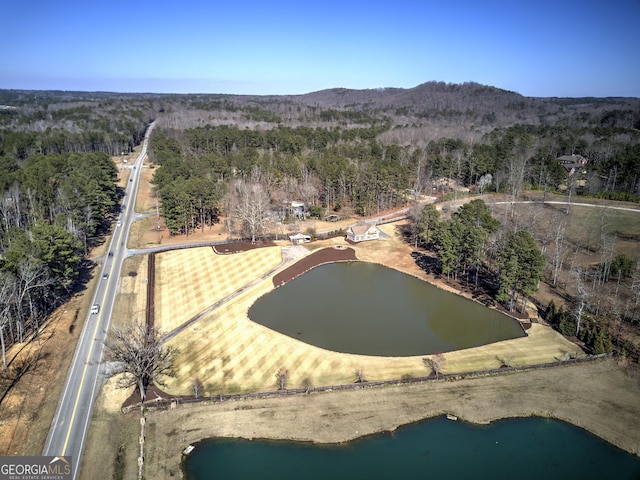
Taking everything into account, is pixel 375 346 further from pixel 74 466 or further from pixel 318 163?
pixel 318 163

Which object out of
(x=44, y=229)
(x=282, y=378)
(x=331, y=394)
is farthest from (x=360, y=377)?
(x=44, y=229)

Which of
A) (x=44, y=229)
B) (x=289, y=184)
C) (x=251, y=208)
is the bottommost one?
(x=251, y=208)

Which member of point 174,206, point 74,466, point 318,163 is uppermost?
point 318,163

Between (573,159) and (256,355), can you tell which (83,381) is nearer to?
(256,355)

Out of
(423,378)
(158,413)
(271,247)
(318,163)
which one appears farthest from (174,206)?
(423,378)

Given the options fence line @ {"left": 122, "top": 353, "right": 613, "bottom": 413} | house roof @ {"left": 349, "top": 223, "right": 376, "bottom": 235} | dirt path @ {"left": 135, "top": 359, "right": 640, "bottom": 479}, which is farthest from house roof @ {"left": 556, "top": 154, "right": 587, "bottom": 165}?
dirt path @ {"left": 135, "top": 359, "right": 640, "bottom": 479}
